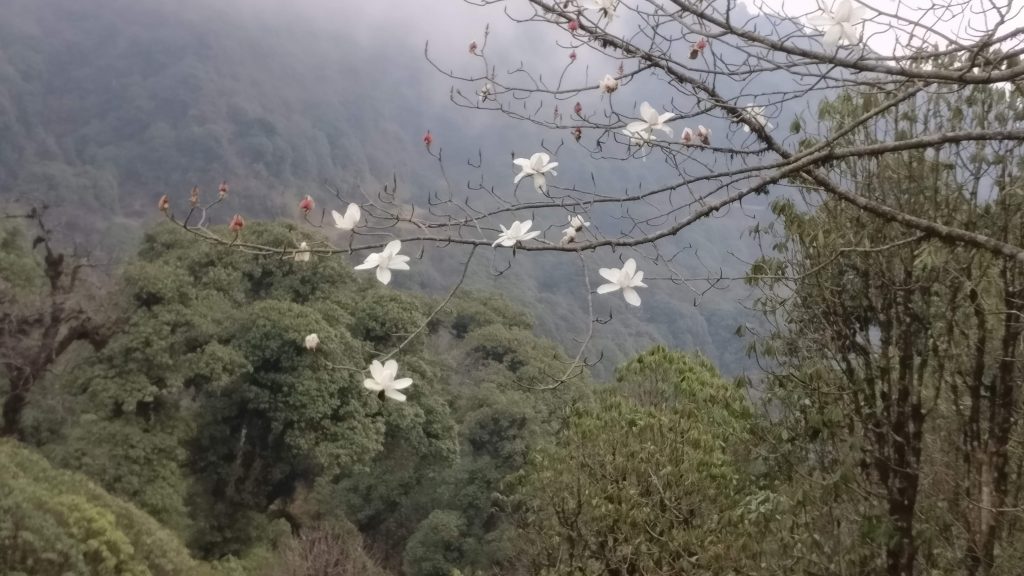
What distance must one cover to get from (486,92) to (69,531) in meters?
4.99

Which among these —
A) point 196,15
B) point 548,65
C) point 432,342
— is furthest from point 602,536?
point 196,15

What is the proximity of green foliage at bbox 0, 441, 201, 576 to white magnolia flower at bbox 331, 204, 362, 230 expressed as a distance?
14.8 ft

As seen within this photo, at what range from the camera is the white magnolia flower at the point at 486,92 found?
1.70 meters

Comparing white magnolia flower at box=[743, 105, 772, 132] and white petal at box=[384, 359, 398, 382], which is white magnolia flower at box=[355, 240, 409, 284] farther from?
white magnolia flower at box=[743, 105, 772, 132]

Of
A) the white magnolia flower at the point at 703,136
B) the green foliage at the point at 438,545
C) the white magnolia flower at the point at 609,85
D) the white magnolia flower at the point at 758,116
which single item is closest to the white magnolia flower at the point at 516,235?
the white magnolia flower at the point at 609,85

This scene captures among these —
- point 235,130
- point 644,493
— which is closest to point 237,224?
point 644,493

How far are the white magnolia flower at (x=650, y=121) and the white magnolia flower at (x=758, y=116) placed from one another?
171 mm

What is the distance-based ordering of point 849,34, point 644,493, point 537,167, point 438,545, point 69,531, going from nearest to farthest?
point 849,34, point 537,167, point 644,493, point 69,531, point 438,545

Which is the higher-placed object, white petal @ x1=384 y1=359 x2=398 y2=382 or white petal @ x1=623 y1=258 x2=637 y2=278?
white petal @ x1=623 y1=258 x2=637 y2=278

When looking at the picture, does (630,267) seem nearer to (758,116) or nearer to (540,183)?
(540,183)

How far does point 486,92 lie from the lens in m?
1.70

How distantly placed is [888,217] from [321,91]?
33.6 m

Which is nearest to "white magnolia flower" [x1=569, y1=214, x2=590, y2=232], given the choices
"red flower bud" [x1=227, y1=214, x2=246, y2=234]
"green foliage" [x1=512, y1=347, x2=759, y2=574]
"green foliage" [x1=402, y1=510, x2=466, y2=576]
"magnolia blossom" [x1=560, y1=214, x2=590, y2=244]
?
"magnolia blossom" [x1=560, y1=214, x2=590, y2=244]

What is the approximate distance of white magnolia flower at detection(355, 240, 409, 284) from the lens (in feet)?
4.25
